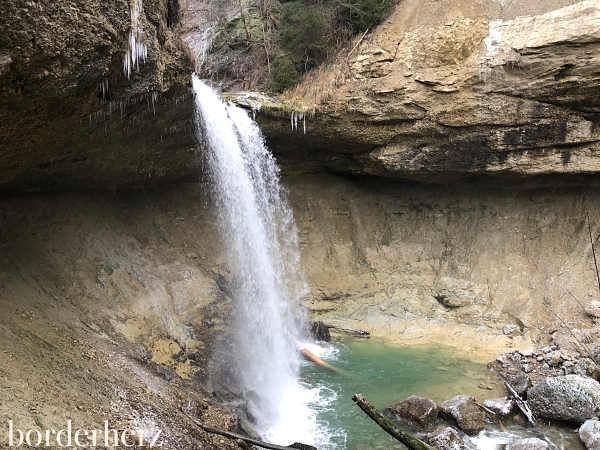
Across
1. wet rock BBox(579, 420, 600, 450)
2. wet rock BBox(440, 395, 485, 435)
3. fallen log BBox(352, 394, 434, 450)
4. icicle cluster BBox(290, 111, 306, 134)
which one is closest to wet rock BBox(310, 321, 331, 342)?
wet rock BBox(440, 395, 485, 435)

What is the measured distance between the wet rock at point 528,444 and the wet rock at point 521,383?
1731 mm

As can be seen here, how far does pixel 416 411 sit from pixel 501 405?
63.5 inches

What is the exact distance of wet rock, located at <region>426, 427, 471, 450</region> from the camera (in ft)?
22.7

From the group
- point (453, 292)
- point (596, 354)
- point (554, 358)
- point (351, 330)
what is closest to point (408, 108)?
point (453, 292)

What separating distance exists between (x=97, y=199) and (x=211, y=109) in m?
4.02

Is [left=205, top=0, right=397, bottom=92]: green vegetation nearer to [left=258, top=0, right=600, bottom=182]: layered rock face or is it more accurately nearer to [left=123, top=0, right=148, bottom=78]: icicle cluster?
[left=258, top=0, right=600, bottom=182]: layered rock face

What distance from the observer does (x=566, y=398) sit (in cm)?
768

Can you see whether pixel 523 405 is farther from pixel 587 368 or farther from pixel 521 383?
pixel 587 368

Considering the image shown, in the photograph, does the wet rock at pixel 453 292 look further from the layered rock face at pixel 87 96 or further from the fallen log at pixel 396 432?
the layered rock face at pixel 87 96

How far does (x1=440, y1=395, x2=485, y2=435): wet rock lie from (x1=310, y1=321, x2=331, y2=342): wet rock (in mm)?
4569

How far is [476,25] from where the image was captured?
11.4 m

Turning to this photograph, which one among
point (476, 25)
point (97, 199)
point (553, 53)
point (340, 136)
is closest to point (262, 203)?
point (340, 136)

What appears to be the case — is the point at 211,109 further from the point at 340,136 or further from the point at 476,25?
the point at 476,25

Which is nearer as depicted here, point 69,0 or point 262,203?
point 69,0
